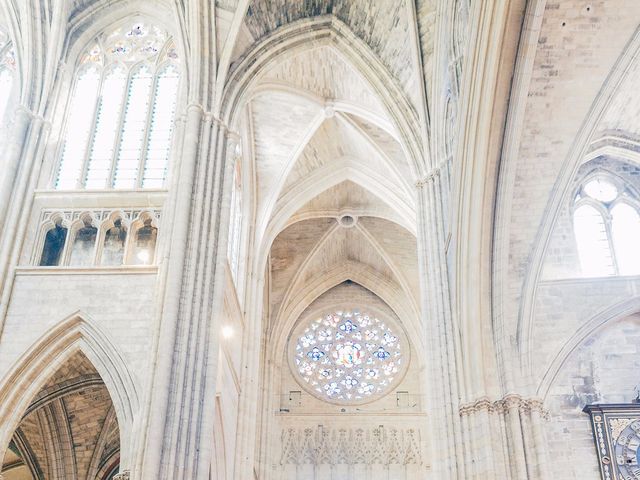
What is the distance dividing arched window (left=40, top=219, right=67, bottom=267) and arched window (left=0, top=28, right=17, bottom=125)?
117 inches

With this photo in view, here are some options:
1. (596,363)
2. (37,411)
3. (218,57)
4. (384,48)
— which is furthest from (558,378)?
(37,411)

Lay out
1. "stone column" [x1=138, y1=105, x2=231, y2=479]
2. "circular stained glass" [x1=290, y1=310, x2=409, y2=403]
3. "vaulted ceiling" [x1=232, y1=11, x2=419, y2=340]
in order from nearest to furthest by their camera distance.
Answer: "stone column" [x1=138, y1=105, x2=231, y2=479], "vaulted ceiling" [x1=232, y1=11, x2=419, y2=340], "circular stained glass" [x1=290, y1=310, x2=409, y2=403]

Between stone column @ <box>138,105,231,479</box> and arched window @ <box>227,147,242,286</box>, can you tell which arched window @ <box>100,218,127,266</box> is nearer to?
stone column @ <box>138,105,231,479</box>

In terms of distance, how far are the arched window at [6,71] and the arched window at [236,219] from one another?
4.50 m

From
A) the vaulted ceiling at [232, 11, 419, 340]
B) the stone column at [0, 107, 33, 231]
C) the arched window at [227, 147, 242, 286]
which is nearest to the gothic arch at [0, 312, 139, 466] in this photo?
the stone column at [0, 107, 33, 231]

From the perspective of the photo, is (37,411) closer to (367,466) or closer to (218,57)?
(218,57)

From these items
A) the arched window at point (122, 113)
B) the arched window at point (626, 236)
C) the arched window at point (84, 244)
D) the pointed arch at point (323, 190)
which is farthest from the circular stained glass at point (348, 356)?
the arched window at point (84, 244)

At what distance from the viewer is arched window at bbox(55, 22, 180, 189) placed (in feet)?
48.3

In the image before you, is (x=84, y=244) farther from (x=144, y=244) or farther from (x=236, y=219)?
(x=236, y=219)

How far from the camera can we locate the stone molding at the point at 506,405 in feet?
36.8

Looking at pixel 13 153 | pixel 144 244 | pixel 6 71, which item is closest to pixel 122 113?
pixel 13 153

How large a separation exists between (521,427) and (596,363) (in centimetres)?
394

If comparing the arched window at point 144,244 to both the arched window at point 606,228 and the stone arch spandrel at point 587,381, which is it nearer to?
→ the stone arch spandrel at point 587,381

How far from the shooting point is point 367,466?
2053cm
